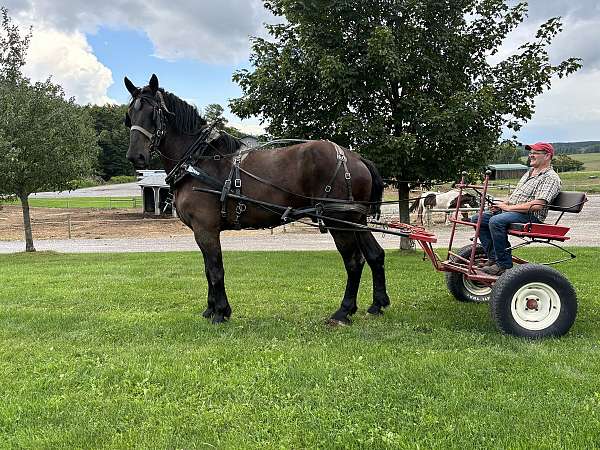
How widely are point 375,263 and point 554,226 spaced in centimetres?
219

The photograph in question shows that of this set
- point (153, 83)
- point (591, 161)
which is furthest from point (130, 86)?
point (591, 161)

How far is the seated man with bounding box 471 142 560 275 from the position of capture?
5617 mm

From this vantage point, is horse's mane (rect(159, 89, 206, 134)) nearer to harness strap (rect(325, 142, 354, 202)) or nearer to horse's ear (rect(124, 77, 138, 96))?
horse's ear (rect(124, 77, 138, 96))

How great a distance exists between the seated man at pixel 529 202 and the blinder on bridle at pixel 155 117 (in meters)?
4.19

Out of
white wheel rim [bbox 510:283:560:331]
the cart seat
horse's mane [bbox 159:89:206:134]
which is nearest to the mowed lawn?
white wheel rim [bbox 510:283:560:331]

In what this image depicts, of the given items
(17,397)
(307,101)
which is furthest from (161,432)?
(307,101)

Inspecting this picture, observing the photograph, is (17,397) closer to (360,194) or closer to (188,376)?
(188,376)

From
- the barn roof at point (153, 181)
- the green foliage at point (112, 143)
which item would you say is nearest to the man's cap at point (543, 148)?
the barn roof at point (153, 181)

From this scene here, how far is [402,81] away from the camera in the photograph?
1140 centimetres

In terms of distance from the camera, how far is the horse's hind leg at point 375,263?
21.7 feet

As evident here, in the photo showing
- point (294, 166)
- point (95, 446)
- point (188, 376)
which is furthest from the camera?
point (294, 166)

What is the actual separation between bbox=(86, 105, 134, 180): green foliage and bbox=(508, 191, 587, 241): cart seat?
89453mm

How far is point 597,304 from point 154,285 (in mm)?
7046

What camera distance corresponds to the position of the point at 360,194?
21.1ft
